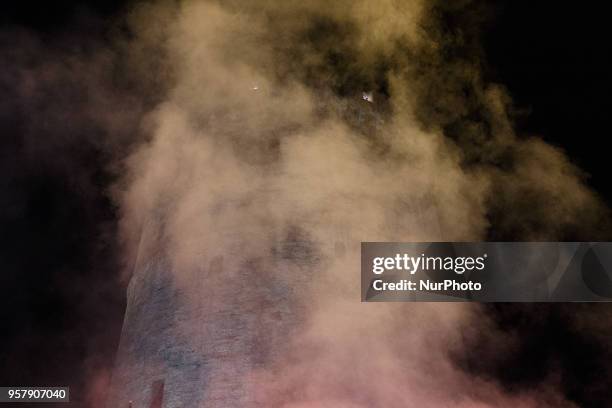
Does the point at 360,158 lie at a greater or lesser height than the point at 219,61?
lesser

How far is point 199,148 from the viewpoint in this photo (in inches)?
400

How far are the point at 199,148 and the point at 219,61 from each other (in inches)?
59.9

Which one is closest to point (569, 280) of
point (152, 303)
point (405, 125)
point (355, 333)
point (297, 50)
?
point (405, 125)

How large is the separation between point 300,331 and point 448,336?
2.48 meters

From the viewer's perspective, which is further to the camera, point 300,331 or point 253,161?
point 253,161

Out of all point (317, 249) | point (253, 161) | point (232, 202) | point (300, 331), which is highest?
point (253, 161)

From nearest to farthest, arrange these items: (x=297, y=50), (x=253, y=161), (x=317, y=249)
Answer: (x=317, y=249)
(x=253, y=161)
(x=297, y=50)

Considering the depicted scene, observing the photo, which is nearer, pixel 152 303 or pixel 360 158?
pixel 152 303

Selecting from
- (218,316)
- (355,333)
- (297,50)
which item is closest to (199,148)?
(297,50)

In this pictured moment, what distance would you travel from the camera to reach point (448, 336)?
962cm

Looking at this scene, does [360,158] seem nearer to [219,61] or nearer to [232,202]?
[232,202]

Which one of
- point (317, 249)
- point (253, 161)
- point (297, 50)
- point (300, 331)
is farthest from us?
point (297, 50)

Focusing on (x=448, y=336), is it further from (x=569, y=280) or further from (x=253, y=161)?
(x=253, y=161)

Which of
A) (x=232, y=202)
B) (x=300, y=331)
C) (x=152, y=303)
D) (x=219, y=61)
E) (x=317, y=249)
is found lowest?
(x=300, y=331)
